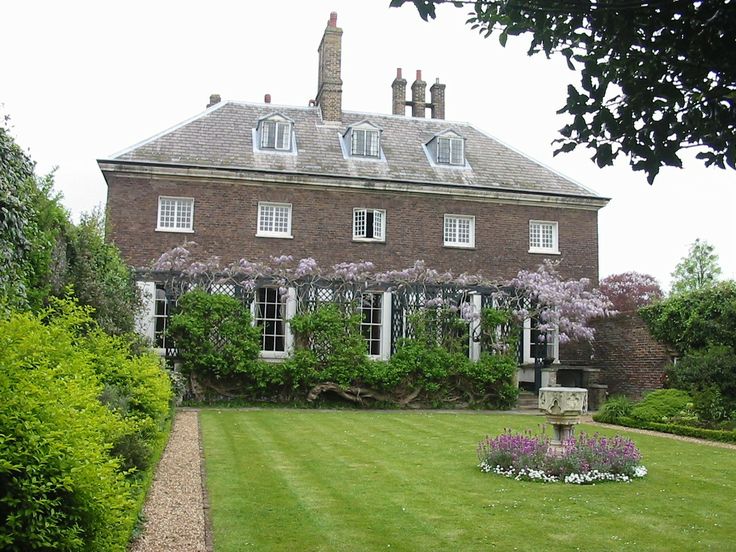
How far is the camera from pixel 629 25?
214 inches

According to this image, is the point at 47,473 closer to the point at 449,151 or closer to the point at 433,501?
the point at 433,501

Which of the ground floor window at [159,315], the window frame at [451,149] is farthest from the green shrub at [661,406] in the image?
the ground floor window at [159,315]

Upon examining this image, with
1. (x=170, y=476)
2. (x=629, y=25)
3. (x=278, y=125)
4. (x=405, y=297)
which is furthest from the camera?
(x=278, y=125)

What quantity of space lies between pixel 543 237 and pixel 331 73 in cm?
976

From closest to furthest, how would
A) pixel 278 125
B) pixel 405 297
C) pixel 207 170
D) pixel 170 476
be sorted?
1. pixel 170 476
2. pixel 405 297
3. pixel 207 170
4. pixel 278 125

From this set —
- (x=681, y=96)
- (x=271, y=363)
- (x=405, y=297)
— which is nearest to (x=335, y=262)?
(x=405, y=297)

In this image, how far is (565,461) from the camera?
1001 cm

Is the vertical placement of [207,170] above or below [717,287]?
above

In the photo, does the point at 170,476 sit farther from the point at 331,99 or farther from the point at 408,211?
the point at 331,99

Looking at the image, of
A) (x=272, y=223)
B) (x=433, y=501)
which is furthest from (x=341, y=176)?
(x=433, y=501)

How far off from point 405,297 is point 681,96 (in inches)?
668

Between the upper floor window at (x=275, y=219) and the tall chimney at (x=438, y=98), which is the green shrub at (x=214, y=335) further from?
the tall chimney at (x=438, y=98)

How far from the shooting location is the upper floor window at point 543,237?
27109mm

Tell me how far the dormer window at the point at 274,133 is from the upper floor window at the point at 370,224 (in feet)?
11.2
